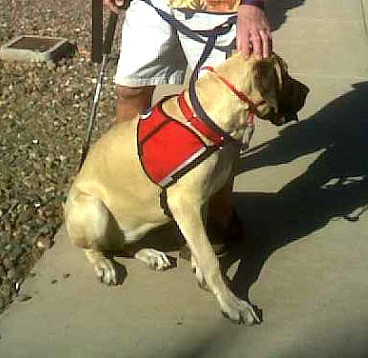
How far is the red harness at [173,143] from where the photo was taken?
4.09 m

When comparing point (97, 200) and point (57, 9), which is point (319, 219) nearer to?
point (97, 200)

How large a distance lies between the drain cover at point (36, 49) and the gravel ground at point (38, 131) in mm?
90

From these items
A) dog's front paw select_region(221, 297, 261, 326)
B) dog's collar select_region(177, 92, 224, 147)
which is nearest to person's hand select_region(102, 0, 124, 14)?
dog's collar select_region(177, 92, 224, 147)

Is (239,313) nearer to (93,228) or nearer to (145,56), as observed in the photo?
(93,228)

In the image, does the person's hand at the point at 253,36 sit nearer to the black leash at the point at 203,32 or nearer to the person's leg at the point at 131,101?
the black leash at the point at 203,32

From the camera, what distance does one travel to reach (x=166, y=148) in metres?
4.15

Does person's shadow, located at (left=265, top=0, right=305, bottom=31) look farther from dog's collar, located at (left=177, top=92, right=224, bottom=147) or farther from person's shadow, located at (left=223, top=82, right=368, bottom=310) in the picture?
dog's collar, located at (left=177, top=92, right=224, bottom=147)

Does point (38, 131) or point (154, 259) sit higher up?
point (154, 259)

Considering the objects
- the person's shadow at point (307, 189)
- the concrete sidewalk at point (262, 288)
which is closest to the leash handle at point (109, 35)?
the concrete sidewalk at point (262, 288)

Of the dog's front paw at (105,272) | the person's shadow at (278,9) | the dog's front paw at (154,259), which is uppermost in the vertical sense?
the dog's front paw at (105,272)

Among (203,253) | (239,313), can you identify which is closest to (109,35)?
(203,253)

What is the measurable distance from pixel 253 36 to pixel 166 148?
0.62 meters

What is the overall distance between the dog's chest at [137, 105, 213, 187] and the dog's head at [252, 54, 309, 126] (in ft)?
1.06

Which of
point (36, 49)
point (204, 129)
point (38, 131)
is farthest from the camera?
point (36, 49)
